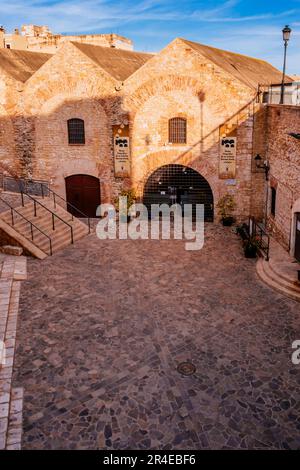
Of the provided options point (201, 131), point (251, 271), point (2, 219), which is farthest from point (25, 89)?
point (251, 271)

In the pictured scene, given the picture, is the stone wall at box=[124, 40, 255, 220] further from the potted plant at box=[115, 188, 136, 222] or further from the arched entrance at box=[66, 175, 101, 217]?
A: the arched entrance at box=[66, 175, 101, 217]

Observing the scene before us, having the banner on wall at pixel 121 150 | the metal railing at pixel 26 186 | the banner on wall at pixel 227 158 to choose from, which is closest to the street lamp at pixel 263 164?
the banner on wall at pixel 227 158

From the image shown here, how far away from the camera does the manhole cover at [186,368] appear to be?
28.8ft

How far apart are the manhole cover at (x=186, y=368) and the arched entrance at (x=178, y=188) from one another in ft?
37.6

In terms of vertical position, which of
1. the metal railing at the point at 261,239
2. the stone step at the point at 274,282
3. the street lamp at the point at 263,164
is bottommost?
the stone step at the point at 274,282

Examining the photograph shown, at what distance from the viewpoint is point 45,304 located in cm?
1180

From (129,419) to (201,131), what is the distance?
14.1 meters

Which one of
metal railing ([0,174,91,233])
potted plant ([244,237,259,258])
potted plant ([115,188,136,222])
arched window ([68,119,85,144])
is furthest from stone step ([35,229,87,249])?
potted plant ([244,237,259,258])

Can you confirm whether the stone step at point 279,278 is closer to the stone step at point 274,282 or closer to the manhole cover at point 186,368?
the stone step at point 274,282

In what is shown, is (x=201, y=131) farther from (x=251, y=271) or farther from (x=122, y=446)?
(x=122, y=446)

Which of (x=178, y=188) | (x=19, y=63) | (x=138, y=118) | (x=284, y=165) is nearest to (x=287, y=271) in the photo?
(x=284, y=165)

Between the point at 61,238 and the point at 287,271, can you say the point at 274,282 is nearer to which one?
the point at 287,271

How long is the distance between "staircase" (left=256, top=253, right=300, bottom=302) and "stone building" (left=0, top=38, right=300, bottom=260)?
2.68 meters

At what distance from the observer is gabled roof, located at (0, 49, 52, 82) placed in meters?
21.0
